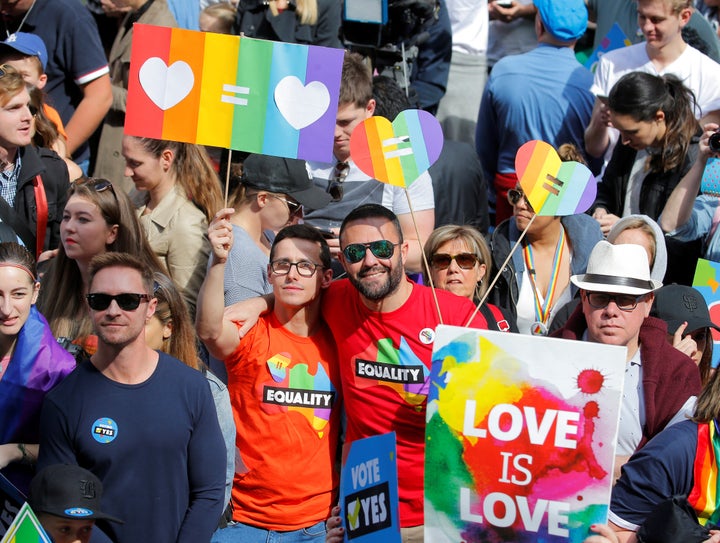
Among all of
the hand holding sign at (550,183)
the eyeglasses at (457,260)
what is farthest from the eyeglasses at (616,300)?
the eyeglasses at (457,260)

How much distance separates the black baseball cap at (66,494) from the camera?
12.6 ft

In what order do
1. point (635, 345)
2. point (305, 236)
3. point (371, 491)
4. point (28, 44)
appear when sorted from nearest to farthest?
point (371, 491) → point (635, 345) → point (305, 236) → point (28, 44)

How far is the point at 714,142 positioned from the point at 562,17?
5.79ft

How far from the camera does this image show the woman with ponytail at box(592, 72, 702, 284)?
19.8 feet

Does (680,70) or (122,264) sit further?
(680,70)

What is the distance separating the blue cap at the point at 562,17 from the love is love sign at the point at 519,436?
12.1ft

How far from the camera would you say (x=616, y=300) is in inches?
175

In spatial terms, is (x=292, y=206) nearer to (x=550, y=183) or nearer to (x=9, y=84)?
(x=550, y=183)

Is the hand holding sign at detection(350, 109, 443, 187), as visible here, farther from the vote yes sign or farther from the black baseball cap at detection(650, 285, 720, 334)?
the black baseball cap at detection(650, 285, 720, 334)

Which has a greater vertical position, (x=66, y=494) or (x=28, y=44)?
(x=28, y=44)

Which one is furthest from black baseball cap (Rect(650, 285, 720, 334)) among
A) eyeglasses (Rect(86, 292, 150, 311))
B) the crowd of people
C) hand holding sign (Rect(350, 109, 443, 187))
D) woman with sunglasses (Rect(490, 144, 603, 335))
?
eyeglasses (Rect(86, 292, 150, 311))

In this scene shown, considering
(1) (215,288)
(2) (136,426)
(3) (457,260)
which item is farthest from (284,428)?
(3) (457,260)

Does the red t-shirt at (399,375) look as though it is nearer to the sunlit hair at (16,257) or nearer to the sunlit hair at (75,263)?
the sunlit hair at (75,263)

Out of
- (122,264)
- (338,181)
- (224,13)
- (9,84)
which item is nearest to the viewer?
(122,264)
